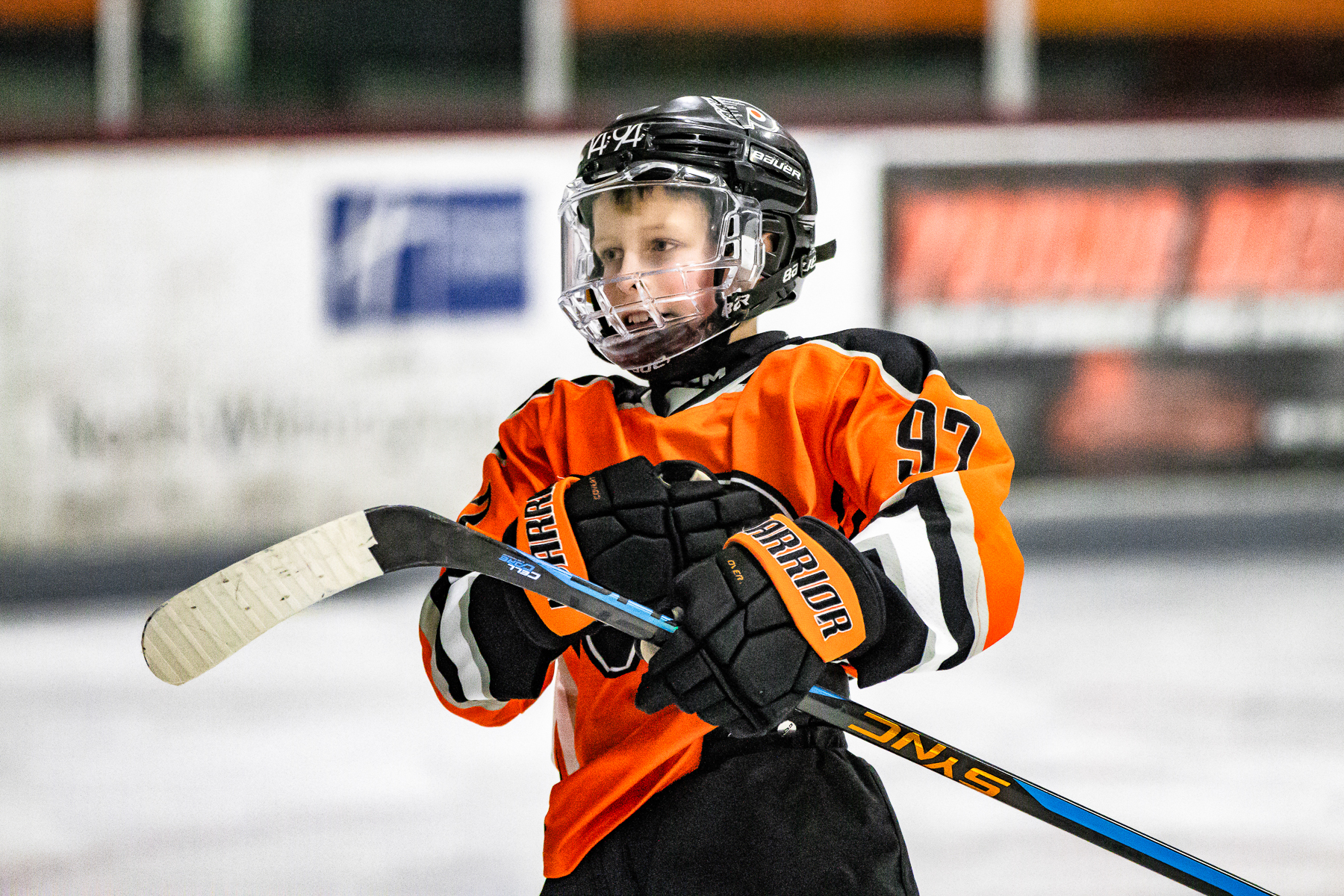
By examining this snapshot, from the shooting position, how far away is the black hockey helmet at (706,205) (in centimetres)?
105

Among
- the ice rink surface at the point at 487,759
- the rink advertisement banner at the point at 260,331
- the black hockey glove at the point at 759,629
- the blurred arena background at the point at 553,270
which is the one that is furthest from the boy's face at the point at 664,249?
the rink advertisement banner at the point at 260,331

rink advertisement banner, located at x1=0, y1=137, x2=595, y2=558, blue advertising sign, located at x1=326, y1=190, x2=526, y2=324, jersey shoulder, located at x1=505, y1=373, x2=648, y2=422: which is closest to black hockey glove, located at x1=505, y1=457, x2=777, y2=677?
jersey shoulder, located at x1=505, y1=373, x2=648, y2=422

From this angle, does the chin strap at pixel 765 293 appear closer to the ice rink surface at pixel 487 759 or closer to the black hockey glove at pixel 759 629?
the black hockey glove at pixel 759 629

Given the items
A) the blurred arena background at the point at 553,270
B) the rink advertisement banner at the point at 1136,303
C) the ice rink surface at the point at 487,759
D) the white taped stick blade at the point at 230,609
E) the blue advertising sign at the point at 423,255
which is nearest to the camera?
the white taped stick blade at the point at 230,609

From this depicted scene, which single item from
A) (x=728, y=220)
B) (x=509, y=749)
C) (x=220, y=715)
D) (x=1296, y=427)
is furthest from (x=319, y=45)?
(x=728, y=220)

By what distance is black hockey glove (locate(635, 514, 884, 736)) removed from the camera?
0.86 meters

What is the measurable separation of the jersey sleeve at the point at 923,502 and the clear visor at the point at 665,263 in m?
0.12

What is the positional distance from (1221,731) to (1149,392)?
2076 mm

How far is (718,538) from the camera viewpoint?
0.97 m

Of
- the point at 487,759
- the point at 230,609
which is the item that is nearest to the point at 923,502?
the point at 230,609

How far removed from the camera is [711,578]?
0.88 metres

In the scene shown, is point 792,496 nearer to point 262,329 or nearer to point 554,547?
point 554,547

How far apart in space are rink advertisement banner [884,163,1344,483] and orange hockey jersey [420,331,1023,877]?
136 inches

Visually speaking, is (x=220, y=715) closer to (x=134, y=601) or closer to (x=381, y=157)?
(x=134, y=601)
